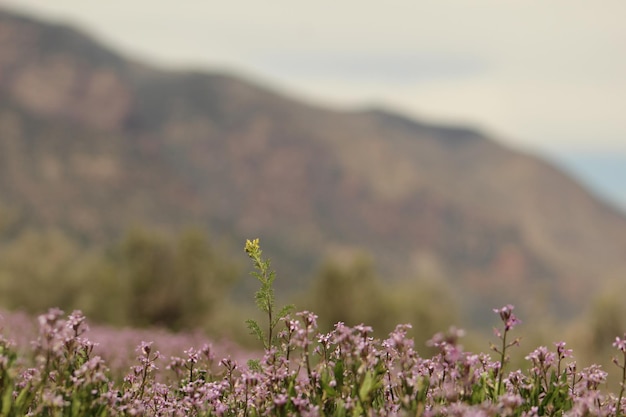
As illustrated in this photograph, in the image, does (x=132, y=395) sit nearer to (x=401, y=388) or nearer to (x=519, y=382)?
(x=401, y=388)

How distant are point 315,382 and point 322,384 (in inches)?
6.6

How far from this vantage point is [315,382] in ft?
16.9

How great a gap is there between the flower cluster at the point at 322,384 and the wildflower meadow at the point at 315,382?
0.03ft

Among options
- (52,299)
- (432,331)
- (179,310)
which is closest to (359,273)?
(432,331)

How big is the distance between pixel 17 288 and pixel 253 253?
184ft

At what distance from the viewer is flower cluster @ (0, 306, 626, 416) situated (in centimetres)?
459

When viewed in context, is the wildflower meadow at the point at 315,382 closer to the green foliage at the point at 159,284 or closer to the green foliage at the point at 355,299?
the green foliage at the point at 159,284

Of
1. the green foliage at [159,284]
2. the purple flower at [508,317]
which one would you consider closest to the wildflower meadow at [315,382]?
the purple flower at [508,317]

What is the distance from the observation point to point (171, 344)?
14867 mm

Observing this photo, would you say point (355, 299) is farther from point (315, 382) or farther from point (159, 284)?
point (315, 382)

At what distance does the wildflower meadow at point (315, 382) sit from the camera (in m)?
4.60

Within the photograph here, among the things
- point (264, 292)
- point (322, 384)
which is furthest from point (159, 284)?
point (322, 384)

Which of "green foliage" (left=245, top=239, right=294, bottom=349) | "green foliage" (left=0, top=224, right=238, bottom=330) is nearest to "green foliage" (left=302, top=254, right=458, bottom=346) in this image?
"green foliage" (left=0, top=224, right=238, bottom=330)

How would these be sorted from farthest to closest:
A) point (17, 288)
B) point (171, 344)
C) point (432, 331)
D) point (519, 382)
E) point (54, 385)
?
1. point (432, 331)
2. point (17, 288)
3. point (171, 344)
4. point (519, 382)
5. point (54, 385)
